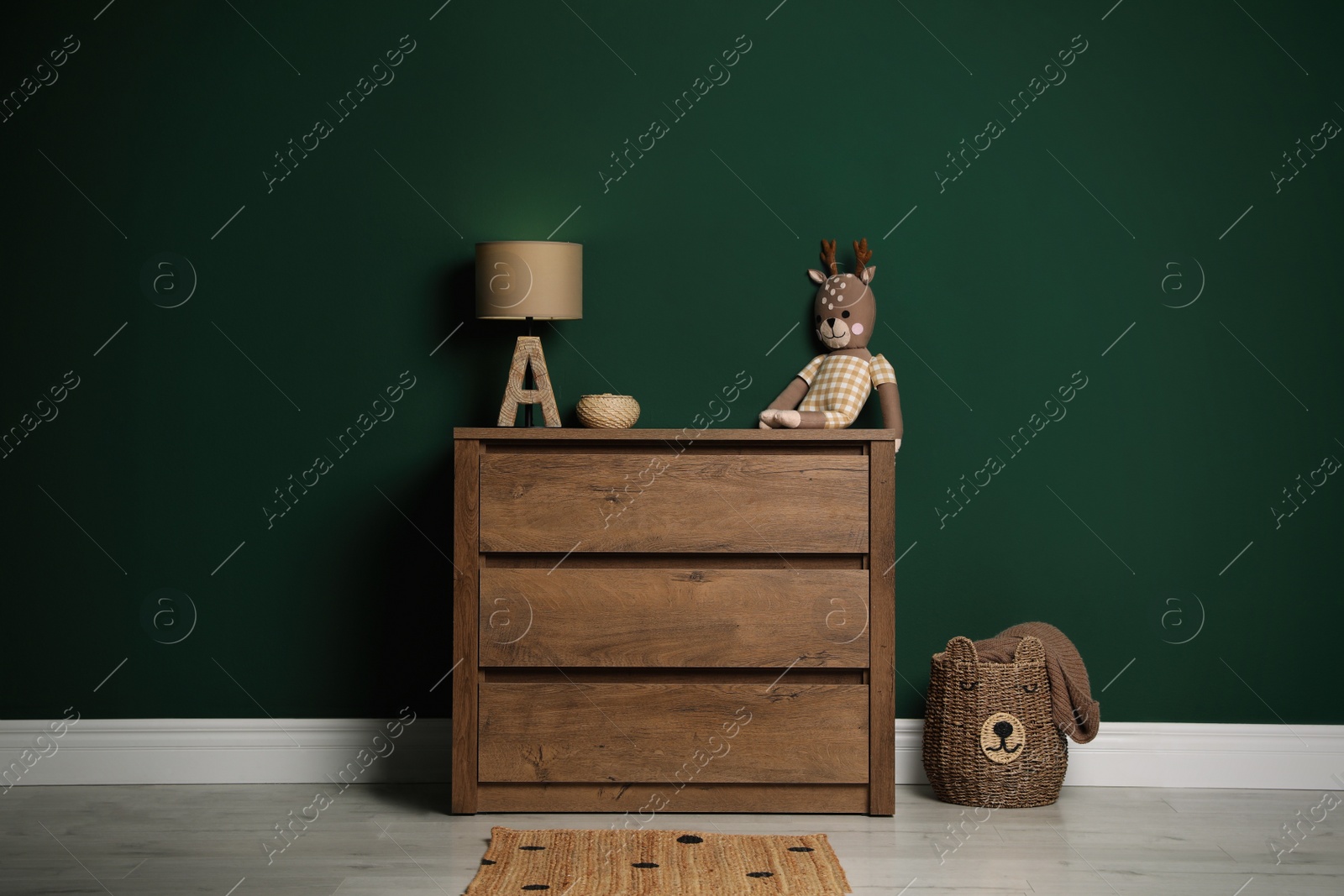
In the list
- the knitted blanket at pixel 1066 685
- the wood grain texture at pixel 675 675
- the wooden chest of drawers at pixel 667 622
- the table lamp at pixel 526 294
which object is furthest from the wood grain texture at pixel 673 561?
the knitted blanket at pixel 1066 685

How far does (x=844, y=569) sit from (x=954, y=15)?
1.52 meters

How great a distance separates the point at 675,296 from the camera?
112 inches

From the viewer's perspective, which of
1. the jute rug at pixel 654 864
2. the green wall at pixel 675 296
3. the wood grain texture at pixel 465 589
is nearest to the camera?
the jute rug at pixel 654 864

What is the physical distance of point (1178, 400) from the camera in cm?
283

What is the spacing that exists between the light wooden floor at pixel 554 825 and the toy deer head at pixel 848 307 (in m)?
1.16

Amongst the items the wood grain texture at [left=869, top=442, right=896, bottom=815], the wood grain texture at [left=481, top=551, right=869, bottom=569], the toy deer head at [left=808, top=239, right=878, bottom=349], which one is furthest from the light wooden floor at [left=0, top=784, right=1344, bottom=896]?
the toy deer head at [left=808, top=239, right=878, bottom=349]

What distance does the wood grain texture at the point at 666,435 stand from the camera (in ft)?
7.91

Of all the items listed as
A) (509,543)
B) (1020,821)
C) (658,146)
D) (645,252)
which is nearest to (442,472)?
(509,543)

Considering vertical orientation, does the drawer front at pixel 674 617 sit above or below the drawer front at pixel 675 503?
below

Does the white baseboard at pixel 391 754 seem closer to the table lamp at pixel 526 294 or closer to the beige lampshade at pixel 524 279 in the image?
the table lamp at pixel 526 294

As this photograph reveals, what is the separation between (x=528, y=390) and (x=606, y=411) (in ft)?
0.69

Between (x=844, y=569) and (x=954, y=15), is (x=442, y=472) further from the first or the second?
(x=954, y=15)

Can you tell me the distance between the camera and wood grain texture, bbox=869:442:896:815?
2436 mm

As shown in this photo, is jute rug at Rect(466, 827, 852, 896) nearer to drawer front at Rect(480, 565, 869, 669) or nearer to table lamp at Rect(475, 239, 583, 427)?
drawer front at Rect(480, 565, 869, 669)
